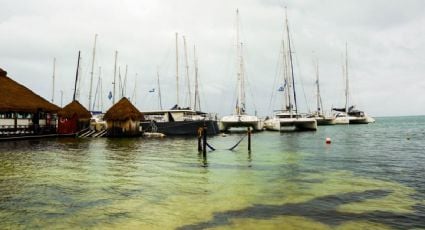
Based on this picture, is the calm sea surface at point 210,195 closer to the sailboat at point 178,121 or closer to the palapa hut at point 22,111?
the palapa hut at point 22,111

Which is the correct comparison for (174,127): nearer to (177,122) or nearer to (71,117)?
(177,122)

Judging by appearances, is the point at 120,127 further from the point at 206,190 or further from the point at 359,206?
the point at 359,206

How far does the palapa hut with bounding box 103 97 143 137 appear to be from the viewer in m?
49.3

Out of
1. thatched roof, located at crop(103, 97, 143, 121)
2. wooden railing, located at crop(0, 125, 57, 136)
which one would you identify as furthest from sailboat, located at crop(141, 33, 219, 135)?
wooden railing, located at crop(0, 125, 57, 136)

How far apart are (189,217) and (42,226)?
419cm

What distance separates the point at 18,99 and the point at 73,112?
9.04 metres

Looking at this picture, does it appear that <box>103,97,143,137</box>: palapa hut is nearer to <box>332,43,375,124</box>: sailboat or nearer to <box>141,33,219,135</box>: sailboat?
<box>141,33,219,135</box>: sailboat

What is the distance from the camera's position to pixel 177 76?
6247cm

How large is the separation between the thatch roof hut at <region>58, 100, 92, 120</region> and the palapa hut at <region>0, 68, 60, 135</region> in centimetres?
140

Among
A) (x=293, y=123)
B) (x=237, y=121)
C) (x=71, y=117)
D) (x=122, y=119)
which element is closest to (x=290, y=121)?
(x=293, y=123)

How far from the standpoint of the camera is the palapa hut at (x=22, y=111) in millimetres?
40719

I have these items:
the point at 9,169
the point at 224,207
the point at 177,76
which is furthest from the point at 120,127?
the point at 224,207

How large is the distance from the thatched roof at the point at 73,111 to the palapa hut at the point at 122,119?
5060 mm

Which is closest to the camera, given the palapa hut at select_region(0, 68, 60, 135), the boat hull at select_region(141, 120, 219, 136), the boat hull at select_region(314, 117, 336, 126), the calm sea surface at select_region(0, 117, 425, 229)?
the calm sea surface at select_region(0, 117, 425, 229)
